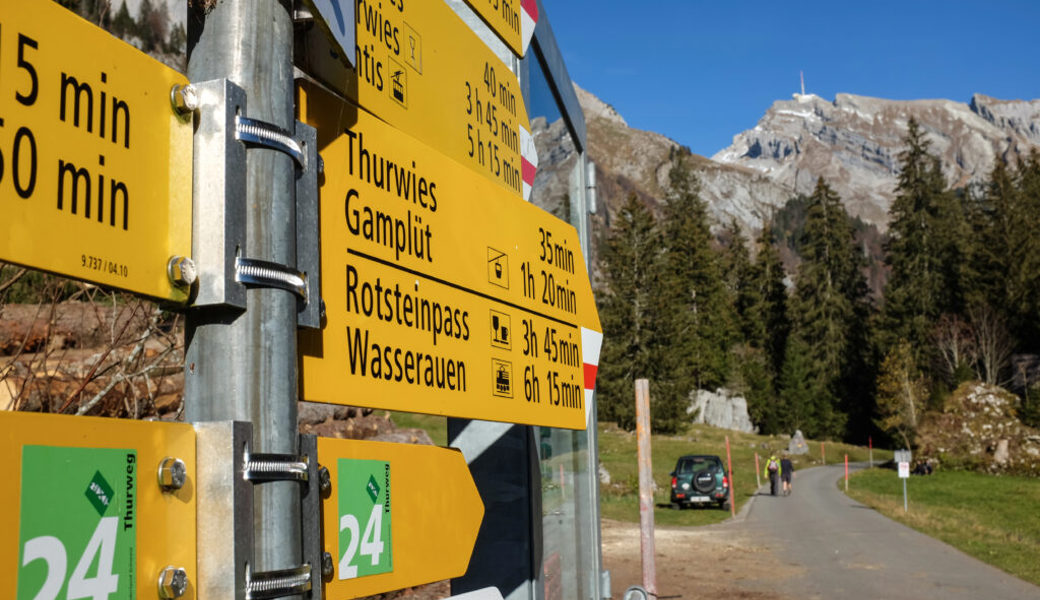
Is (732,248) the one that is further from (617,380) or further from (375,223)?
(375,223)

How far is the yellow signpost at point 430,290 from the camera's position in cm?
186

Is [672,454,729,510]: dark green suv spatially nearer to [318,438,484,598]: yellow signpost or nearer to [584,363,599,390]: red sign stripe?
[584,363,599,390]: red sign stripe

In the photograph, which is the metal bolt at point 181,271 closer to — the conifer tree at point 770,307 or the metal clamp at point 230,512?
the metal clamp at point 230,512

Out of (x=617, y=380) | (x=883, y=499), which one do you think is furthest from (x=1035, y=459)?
(x=617, y=380)

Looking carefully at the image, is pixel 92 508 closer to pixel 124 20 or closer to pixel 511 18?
pixel 511 18

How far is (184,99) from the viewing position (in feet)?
5.06

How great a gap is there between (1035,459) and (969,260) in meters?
30.9

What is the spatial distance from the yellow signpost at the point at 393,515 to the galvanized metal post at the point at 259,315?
0.21m

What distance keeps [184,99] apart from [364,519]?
81cm

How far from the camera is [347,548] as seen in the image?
1.83 metres

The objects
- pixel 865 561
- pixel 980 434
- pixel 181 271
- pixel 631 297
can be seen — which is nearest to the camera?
pixel 181 271

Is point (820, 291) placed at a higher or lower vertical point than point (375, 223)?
higher

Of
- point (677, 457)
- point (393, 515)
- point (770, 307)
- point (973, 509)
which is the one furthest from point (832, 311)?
point (393, 515)

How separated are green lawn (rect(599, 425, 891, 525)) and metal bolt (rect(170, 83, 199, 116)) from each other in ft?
62.7
